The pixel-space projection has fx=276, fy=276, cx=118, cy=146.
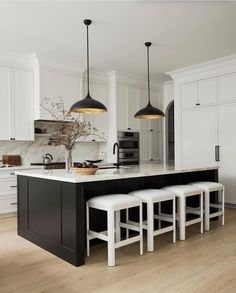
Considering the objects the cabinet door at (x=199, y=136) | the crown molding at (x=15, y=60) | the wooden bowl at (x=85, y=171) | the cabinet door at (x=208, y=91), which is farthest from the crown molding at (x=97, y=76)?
the wooden bowl at (x=85, y=171)

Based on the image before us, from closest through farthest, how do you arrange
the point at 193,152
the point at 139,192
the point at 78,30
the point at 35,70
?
the point at 139,192 → the point at 78,30 → the point at 35,70 → the point at 193,152

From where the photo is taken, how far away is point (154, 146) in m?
6.96

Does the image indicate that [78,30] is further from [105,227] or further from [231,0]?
[105,227]

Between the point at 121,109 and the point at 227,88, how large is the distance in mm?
2272

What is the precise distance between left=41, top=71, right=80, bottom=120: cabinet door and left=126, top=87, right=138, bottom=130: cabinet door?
52.6 inches

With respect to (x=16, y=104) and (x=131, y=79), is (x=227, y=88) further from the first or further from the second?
(x=16, y=104)

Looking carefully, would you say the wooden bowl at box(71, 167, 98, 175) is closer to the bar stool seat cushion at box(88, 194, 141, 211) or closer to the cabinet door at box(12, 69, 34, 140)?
the bar stool seat cushion at box(88, 194, 141, 211)

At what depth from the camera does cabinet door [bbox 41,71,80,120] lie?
16.7 ft

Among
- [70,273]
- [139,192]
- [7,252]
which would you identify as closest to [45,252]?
[7,252]

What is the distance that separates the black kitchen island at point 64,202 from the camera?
8.71 ft

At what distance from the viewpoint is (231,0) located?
311cm

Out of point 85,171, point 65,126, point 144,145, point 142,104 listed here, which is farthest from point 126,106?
point 85,171

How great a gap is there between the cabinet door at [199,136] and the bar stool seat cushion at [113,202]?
3163 millimetres

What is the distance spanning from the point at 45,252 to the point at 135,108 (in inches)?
169
